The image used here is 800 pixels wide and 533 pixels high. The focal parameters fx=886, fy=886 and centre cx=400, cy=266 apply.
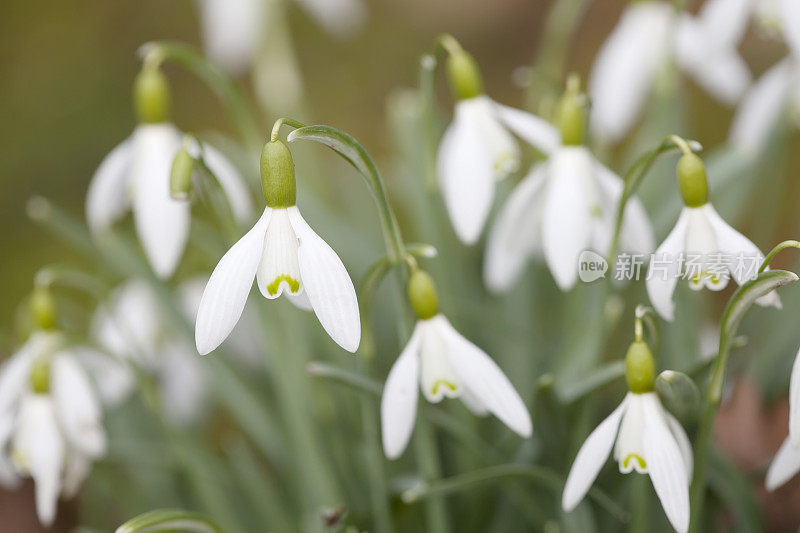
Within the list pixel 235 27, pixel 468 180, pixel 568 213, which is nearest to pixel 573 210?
pixel 568 213

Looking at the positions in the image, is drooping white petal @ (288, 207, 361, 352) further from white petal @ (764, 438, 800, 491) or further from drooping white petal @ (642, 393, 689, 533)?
white petal @ (764, 438, 800, 491)

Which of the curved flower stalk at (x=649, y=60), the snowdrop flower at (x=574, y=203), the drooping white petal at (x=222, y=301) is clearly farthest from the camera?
the curved flower stalk at (x=649, y=60)

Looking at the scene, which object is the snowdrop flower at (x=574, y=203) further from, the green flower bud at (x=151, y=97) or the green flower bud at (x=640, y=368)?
the green flower bud at (x=151, y=97)

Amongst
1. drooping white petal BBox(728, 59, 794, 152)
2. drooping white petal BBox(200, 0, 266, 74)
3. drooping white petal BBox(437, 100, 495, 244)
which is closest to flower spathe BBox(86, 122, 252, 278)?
drooping white petal BBox(437, 100, 495, 244)

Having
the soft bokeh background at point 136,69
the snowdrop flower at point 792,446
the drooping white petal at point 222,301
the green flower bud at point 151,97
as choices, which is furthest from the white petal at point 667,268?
the soft bokeh background at point 136,69

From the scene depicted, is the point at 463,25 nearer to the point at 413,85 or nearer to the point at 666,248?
the point at 413,85

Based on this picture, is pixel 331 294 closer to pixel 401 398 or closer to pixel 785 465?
pixel 401 398
